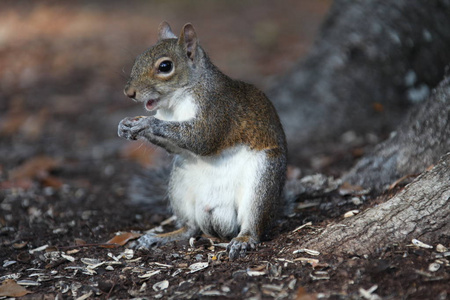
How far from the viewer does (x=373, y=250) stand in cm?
221

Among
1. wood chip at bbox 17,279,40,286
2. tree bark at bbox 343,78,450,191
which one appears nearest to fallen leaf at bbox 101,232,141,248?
wood chip at bbox 17,279,40,286

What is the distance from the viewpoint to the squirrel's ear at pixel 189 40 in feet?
8.87

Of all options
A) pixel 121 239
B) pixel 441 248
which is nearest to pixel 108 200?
pixel 121 239

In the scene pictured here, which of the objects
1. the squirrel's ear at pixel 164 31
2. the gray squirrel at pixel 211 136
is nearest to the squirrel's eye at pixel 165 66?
the gray squirrel at pixel 211 136

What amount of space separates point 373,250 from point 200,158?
97cm

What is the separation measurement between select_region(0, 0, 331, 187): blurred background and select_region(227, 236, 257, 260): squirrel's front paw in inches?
54.2

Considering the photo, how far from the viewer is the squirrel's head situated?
259 centimetres

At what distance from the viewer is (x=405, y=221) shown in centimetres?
225

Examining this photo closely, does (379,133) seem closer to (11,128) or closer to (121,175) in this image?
(121,175)

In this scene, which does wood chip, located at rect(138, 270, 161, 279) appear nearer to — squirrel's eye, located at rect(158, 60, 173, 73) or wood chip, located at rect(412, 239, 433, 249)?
squirrel's eye, located at rect(158, 60, 173, 73)

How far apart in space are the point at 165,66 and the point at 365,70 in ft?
7.11

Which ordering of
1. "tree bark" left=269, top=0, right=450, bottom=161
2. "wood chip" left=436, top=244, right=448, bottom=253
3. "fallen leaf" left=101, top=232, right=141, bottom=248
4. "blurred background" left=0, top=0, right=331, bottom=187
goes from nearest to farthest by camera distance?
"wood chip" left=436, top=244, right=448, bottom=253 → "fallen leaf" left=101, top=232, right=141, bottom=248 → "tree bark" left=269, top=0, right=450, bottom=161 → "blurred background" left=0, top=0, right=331, bottom=187

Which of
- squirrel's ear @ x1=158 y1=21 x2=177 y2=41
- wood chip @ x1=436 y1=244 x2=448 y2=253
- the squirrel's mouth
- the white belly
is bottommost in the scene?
wood chip @ x1=436 y1=244 x2=448 y2=253

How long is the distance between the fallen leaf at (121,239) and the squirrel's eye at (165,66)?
899mm
